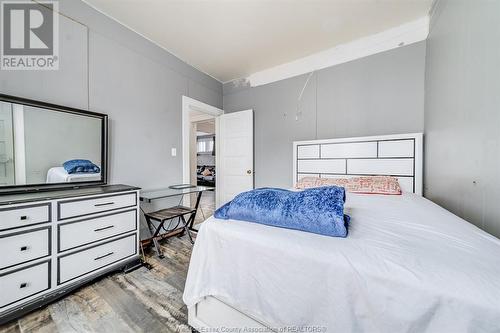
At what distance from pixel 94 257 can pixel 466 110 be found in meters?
3.07

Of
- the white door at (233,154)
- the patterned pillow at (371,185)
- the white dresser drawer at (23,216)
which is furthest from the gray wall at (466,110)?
the white dresser drawer at (23,216)

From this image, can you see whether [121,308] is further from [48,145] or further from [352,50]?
[352,50]

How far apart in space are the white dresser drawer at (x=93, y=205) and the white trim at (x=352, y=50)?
276 cm

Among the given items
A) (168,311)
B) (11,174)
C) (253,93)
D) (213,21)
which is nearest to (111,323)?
(168,311)

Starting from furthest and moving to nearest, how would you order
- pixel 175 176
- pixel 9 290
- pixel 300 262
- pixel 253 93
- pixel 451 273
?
pixel 253 93 < pixel 175 176 < pixel 9 290 < pixel 300 262 < pixel 451 273

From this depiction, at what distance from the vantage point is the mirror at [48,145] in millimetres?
1502

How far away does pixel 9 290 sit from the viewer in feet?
4.06

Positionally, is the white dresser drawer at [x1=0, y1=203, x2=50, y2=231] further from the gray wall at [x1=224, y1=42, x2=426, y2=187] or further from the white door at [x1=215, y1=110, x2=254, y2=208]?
the gray wall at [x1=224, y1=42, x2=426, y2=187]

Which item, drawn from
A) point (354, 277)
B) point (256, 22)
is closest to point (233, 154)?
point (256, 22)

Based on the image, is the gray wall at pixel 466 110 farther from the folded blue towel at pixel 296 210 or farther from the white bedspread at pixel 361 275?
the folded blue towel at pixel 296 210

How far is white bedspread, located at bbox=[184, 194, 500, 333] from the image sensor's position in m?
0.53

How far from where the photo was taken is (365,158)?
8.20 ft

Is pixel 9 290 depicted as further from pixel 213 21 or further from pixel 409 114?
pixel 409 114

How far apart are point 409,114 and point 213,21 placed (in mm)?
2585
